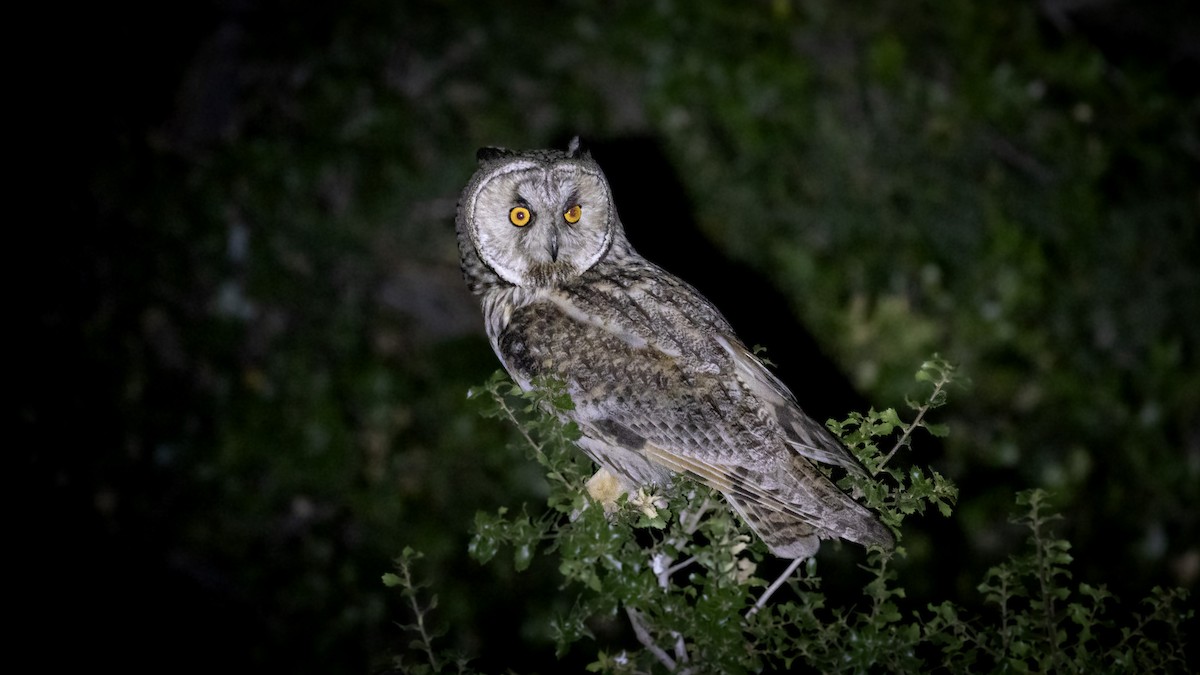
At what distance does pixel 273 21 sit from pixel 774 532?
4.94 metres

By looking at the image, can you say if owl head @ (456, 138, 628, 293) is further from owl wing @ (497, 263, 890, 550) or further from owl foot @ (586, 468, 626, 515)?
owl foot @ (586, 468, 626, 515)

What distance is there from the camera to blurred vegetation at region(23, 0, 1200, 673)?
4949 mm

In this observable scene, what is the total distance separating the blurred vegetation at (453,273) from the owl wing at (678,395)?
2528mm

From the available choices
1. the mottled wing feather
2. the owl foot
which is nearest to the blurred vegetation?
the owl foot

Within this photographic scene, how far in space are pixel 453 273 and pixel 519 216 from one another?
3086 millimetres

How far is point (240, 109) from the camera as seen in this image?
5.79m

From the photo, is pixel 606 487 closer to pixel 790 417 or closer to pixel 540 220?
pixel 790 417

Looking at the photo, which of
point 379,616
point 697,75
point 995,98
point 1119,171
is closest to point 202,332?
point 379,616

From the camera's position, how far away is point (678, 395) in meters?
2.36

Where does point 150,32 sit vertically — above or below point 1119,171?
above

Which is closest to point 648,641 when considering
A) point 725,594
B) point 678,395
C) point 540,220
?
point 725,594

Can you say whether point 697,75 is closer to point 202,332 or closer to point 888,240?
point 888,240

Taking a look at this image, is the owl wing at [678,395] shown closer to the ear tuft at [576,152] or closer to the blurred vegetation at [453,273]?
the ear tuft at [576,152]

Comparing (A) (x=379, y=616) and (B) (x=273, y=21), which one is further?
(B) (x=273, y=21)
